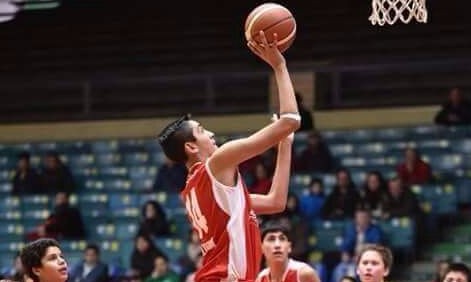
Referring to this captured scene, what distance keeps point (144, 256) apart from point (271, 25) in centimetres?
781

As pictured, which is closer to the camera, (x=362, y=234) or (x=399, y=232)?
(x=362, y=234)

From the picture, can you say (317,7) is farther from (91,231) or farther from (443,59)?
(91,231)

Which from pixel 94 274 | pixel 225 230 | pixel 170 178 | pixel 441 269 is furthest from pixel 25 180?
pixel 225 230

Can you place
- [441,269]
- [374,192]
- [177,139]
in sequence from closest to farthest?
1. [177,139]
2. [441,269]
3. [374,192]

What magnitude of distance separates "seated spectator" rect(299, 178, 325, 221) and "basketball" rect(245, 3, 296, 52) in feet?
26.4

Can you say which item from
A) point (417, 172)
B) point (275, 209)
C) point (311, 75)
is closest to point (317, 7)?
point (311, 75)

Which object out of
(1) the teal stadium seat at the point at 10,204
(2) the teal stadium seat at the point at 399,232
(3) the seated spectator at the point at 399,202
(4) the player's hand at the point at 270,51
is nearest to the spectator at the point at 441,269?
(2) the teal stadium seat at the point at 399,232

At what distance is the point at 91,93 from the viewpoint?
1678 centimetres

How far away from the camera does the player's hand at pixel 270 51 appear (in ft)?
16.2

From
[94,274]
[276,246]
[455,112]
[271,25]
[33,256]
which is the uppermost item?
[271,25]

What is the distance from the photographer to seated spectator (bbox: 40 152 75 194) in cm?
1521

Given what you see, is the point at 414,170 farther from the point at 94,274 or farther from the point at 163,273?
the point at 94,274

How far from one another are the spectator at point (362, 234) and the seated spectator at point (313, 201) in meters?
1.03

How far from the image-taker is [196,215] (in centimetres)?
517
